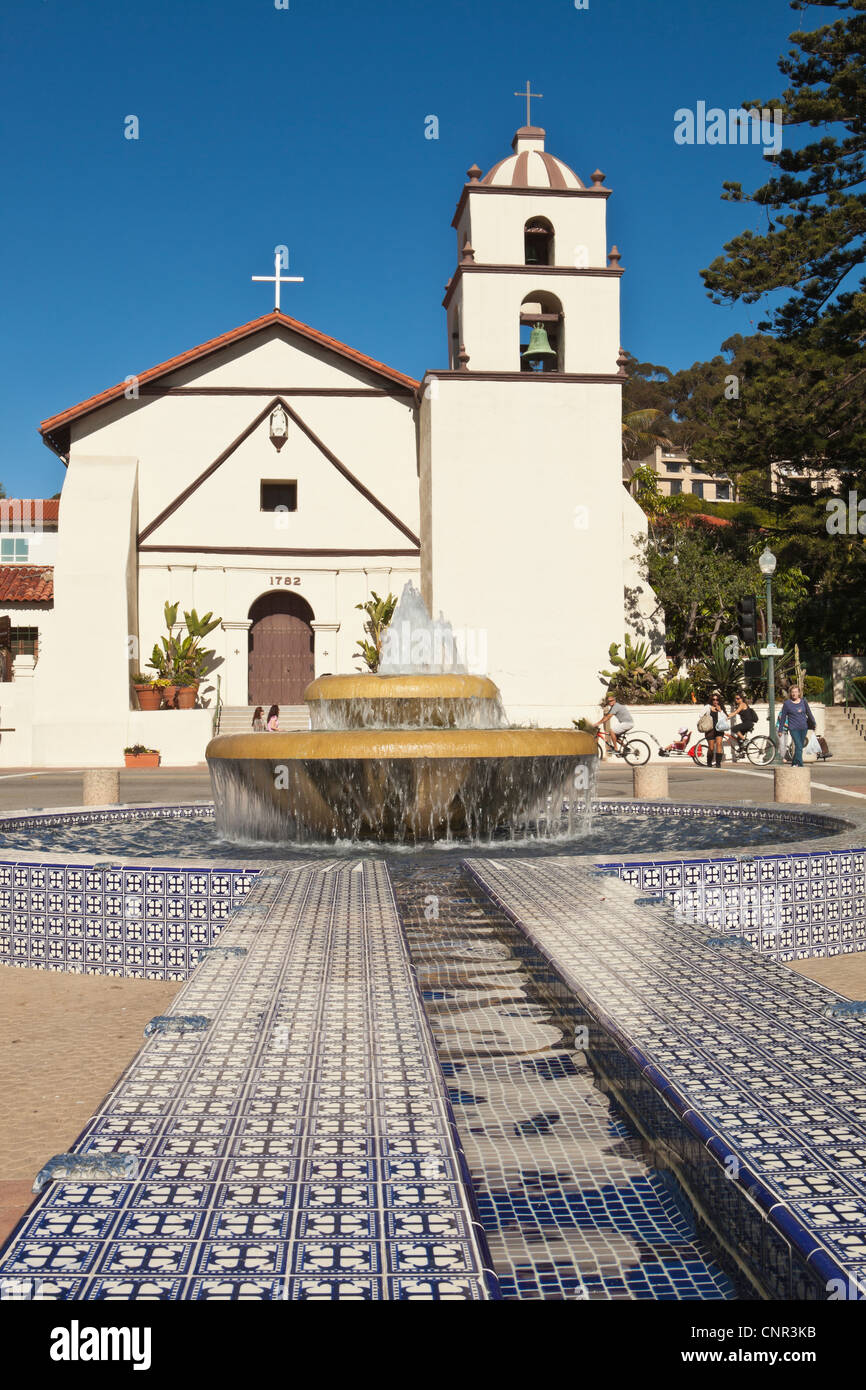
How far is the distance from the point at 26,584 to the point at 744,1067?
103ft

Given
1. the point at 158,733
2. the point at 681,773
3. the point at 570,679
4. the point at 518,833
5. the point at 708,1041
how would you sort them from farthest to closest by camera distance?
the point at 570,679, the point at 158,733, the point at 681,773, the point at 518,833, the point at 708,1041

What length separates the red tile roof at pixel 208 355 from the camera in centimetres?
A: 3019

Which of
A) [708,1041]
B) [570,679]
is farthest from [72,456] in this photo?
[708,1041]

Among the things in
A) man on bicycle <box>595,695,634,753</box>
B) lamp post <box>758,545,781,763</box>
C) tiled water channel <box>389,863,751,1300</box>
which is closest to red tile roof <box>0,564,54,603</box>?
man on bicycle <box>595,695,634,753</box>

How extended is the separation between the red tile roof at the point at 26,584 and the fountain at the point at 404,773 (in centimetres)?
2428

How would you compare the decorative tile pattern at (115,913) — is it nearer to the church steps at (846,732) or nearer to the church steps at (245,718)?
the church steps at (245,718)

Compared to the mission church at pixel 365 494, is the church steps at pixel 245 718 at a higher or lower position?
lower

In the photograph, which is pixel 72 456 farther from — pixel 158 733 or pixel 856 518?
pixel 856 518

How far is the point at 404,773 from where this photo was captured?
7.49m

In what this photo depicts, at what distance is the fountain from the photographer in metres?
7.49

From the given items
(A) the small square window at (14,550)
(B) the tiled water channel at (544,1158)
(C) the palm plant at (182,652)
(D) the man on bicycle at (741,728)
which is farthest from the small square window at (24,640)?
(B) the tiled water channel at (544,1158)

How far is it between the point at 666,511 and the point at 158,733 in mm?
15054

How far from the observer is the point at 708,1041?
9.97 ft
